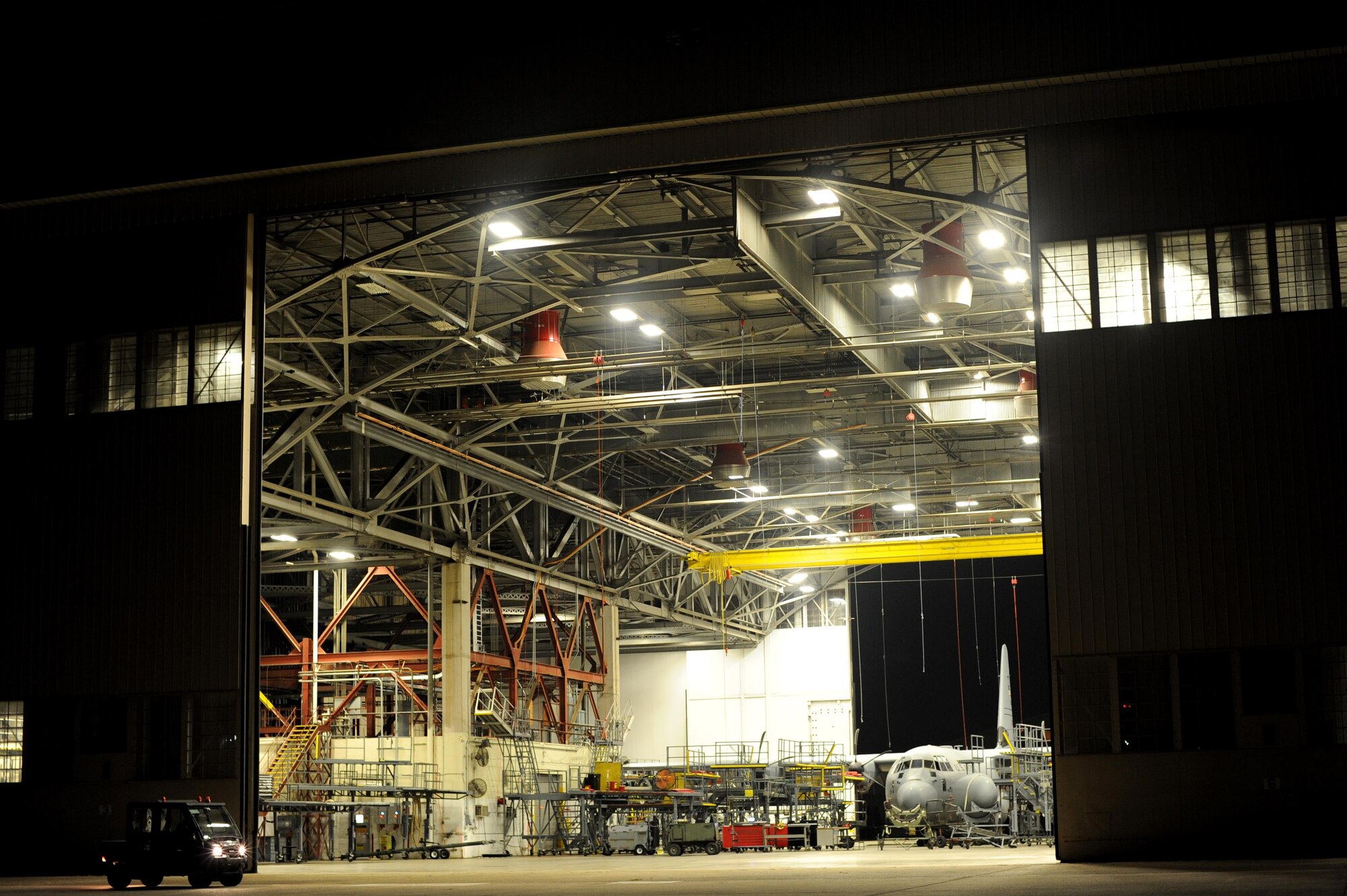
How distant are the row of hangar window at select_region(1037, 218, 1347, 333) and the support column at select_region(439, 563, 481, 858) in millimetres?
28918

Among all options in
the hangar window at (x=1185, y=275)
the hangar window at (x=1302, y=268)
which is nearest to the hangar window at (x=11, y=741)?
the hangar window at (x=1185, y=275)

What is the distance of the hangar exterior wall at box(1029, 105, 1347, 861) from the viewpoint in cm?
2309

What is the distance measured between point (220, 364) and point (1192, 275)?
60.7 feet

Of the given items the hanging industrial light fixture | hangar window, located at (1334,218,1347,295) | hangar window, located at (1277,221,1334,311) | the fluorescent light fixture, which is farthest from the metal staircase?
hangar window, located at (1334,218,1347,295)

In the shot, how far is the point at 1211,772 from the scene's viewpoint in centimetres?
2322

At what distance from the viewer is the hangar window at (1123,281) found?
24781 millimetres

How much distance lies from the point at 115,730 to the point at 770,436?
2450cm

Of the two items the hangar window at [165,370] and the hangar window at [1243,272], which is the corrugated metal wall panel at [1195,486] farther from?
the hangar window at [165,370]

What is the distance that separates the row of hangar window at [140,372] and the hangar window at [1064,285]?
15.4 metres

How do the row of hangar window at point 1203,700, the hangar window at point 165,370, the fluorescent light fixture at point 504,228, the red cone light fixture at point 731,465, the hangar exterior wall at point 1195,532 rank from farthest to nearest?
the red cone light fixture at point 731,465, the fluorescent light fixture at point 504,228, the hangar window at point 165,370, the hangar exterior wall at point 1195,532, the row of hangar window at point 1203,700

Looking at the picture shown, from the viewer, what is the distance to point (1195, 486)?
942 inches

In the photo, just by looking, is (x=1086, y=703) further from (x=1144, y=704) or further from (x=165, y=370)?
(x=165, y=370)

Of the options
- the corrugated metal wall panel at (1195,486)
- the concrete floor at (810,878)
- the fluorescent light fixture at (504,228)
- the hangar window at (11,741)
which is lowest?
the concrete floor at (810,878)

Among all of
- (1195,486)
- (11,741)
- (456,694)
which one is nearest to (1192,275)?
(1195,486)
